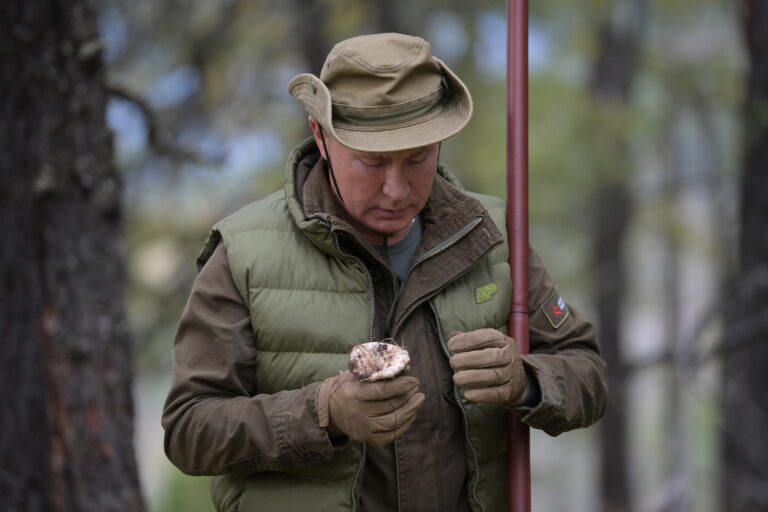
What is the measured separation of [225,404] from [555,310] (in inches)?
36.4

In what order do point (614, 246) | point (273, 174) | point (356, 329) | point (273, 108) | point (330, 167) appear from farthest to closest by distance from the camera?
1. point (614, 246)
2. point (273, 108)
3. point (273, 174)
4. point (330, 167)
5. point (356, 329)

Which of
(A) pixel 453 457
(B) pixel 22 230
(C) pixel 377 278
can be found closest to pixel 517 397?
(A) pixel 453 457

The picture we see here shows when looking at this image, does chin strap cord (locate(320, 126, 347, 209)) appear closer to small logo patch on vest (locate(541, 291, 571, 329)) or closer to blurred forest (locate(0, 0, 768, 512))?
small logo patch on vest (locate(541, 291, 571, 329))

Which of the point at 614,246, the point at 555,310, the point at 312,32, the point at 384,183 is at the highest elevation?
the point at 384,183

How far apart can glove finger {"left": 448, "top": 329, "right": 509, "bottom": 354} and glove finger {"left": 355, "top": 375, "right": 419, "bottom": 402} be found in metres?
0.16

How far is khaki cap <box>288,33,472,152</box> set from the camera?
2.15 meters

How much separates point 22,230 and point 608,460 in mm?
10954

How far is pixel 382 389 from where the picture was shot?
1970 mm

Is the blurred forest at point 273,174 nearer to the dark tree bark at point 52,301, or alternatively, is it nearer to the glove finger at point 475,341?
the dark tree bark at point 52,301

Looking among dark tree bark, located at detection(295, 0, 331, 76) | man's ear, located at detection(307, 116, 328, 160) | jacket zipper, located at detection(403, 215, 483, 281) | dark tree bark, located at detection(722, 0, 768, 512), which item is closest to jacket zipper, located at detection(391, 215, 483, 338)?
jacket zipper, located at detection(403, 215, 483, 281)

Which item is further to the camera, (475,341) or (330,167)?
(330,167)

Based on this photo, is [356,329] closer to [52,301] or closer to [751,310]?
[52,301]

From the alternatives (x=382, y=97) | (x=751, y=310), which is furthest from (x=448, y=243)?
(x=751, y=310)

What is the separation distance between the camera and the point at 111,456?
349cm
